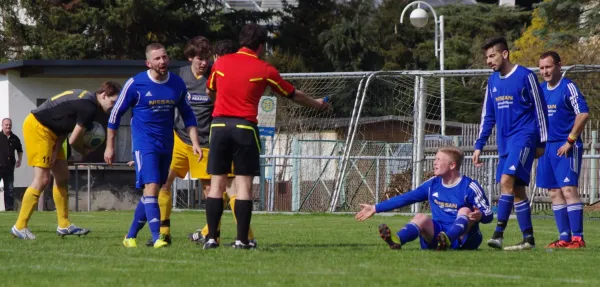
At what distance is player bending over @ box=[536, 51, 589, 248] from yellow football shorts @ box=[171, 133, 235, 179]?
11.9 feet

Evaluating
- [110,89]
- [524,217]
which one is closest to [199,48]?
[110,89]

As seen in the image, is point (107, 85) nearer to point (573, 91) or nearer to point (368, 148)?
point (573, 91)

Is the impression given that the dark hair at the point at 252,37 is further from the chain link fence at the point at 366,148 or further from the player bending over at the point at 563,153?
the chain link fence at the point at 366,148

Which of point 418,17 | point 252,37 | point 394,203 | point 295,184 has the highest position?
point 418,17

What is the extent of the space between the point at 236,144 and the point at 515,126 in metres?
2.89

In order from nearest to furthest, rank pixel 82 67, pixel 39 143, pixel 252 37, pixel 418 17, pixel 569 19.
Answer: pixel 252 37, pixel 39 143, pixel 82 67, pixel 418 17, pixel 569 19

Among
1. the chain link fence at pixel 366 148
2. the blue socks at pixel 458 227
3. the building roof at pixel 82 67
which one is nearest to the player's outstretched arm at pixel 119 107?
the blue socks at pixel 458 227

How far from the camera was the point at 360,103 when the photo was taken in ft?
75.3

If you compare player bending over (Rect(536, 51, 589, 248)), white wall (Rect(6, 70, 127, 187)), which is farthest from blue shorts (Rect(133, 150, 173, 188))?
white wall (Rect(6, 70, 127, 187))

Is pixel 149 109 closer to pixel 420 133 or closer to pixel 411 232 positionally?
pixel 411 232

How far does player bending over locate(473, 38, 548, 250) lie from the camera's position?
10781 millimetres

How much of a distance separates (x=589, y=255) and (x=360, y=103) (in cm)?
1303

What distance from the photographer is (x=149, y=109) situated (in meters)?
10.5

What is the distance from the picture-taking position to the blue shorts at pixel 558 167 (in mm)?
11711
